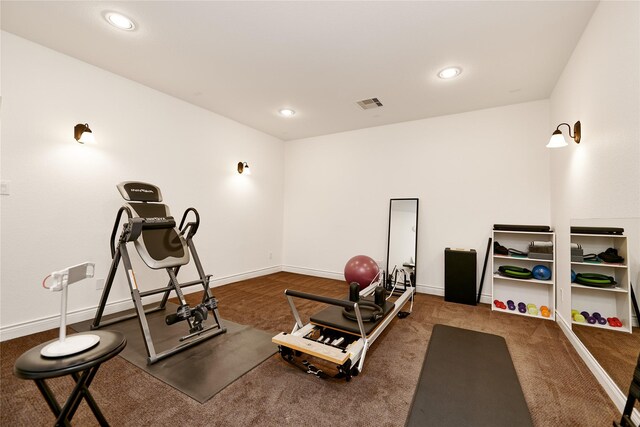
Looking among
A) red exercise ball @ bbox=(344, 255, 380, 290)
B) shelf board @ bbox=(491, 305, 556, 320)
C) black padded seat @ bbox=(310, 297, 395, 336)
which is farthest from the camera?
red exercise ball @ bbox=(344, 255, 380, 290)

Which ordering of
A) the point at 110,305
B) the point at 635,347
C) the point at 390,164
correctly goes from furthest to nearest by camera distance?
the point at 390,164
the point at 110,305
the point at 635,347

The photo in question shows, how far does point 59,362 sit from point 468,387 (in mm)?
2457

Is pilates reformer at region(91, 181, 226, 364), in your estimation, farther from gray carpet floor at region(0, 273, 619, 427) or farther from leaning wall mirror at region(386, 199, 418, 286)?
leaning wall mirror at region(386, 199, 418, 286)

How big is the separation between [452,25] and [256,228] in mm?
4408

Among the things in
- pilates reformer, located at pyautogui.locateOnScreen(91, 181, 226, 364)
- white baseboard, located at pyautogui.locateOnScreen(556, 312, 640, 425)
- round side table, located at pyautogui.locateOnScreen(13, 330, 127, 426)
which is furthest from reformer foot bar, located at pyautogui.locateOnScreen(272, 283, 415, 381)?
white baseboard, located at pyautogui.locateOnScreen(556, 312, 640, 425)

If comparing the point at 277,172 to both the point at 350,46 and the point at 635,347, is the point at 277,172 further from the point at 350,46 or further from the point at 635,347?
the point at 635,347

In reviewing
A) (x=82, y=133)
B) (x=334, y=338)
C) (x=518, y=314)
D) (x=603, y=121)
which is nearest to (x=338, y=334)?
(x=334, y=338)

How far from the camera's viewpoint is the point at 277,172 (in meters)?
6.04

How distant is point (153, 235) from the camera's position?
114 inches

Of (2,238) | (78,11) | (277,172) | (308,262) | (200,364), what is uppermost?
(78,11)

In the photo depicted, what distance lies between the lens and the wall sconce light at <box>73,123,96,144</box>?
3033 millimetres

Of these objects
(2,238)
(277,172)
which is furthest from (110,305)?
(277,172)

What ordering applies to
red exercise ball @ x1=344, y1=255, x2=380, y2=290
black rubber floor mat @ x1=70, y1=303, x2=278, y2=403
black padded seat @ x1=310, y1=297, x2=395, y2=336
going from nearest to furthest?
black rubber floor mat @ x1=70, y1=303, x2=278, y2=403
black padded seat @ x1=310, y1=297, x2=395, y2=336
red exercise ball @ x1=344, y1=255, x2=380, y2=290

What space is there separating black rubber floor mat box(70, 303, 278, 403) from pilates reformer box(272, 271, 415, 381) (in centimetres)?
34
